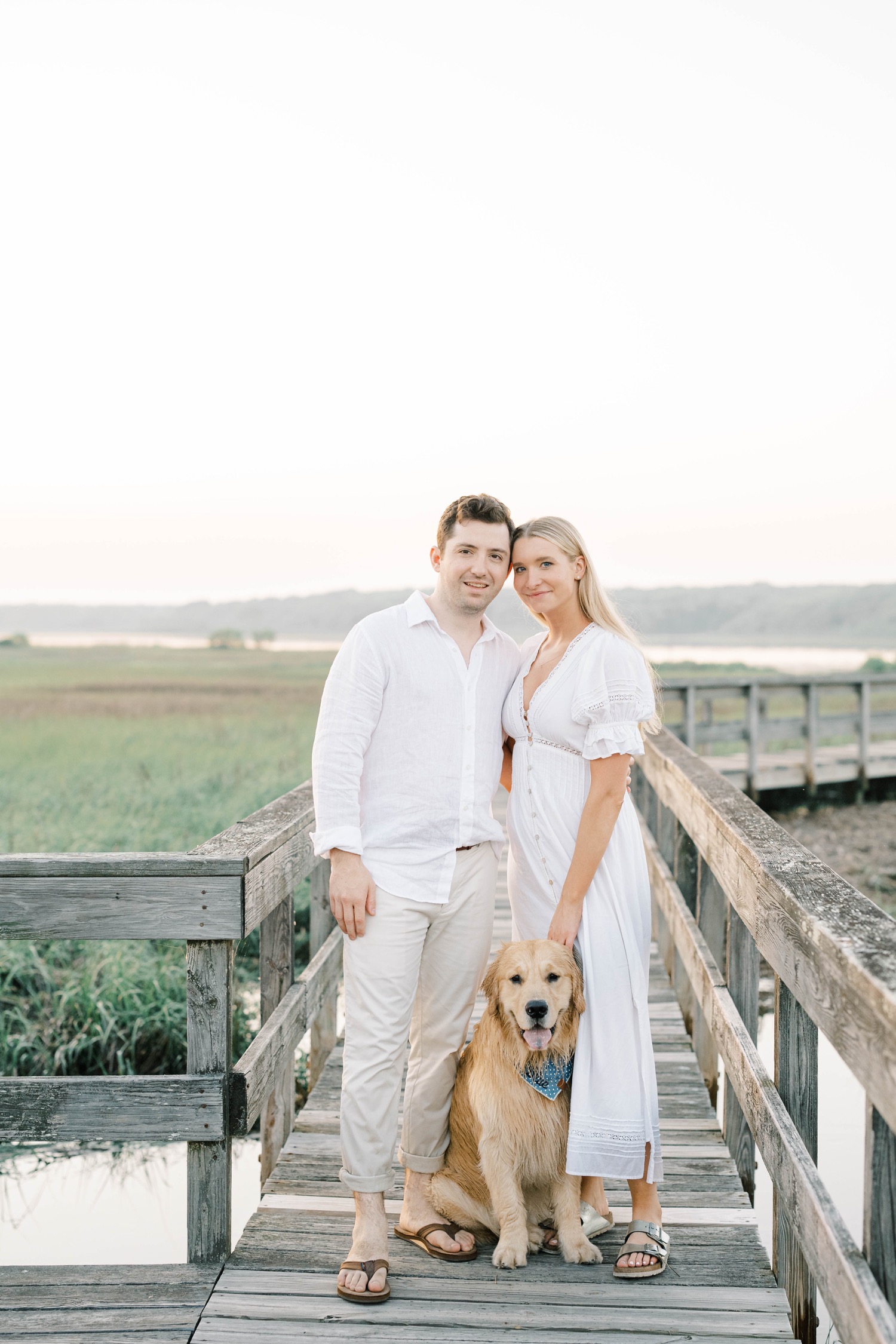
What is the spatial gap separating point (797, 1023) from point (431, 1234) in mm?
1114

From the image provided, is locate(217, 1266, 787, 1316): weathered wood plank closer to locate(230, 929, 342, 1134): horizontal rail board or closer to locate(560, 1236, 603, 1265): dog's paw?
locate(560, 1236, 603, 1265): dog's paw

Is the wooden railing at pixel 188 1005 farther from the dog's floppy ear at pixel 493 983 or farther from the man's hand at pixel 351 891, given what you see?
the dog's floppy ear at pixel 493 983

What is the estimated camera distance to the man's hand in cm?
239

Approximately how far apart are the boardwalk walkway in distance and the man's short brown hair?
73.9 inches

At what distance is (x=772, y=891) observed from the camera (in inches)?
85.2

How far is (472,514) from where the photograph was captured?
102 inches

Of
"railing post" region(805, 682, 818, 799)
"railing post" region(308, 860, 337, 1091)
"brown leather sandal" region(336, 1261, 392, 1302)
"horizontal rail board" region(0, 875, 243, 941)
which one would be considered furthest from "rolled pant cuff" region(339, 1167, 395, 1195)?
"railing post" region(805, 682, 818, 799)

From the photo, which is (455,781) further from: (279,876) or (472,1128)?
(472,1128)

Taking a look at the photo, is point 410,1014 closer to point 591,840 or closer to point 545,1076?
point 545,1076

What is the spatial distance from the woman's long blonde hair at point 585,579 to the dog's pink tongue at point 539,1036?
2.82 feet

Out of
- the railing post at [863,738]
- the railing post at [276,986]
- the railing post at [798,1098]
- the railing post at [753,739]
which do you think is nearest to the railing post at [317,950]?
the railing post at [276,986]

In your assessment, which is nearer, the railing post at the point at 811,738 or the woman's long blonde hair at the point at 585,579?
the woman's long blonde hair at the point at 585,579

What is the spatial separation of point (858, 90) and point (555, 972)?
10520 mm

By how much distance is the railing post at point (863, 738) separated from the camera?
50.9ft
